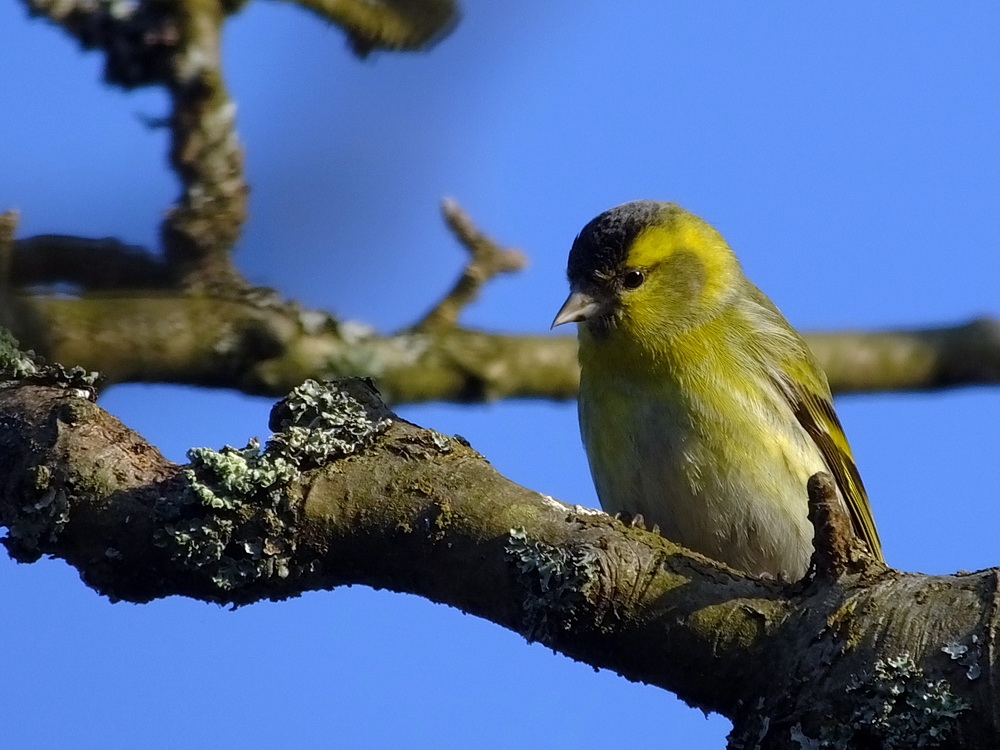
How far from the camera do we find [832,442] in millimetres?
5086

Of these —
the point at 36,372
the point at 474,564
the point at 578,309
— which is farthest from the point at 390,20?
the point at 578,309

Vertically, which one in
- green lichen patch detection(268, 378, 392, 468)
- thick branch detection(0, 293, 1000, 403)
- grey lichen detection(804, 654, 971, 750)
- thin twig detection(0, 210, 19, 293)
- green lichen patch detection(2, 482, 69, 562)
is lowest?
grey lichen detection(804, 654, 971, 750)

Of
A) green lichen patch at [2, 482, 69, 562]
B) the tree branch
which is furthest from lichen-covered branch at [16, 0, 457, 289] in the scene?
green lichen patch at [2, 482, 69, 562]

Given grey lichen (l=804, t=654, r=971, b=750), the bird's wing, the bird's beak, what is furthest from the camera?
the bird's wing

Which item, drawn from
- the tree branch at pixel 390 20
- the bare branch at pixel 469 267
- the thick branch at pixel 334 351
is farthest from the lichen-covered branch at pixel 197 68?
the bare branch at pixel 469 267

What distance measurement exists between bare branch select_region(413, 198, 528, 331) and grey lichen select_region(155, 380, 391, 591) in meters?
1.33

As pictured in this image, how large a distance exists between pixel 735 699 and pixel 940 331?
2.58 metres

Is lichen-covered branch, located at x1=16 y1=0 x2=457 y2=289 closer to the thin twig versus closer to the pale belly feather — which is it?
the thin twig

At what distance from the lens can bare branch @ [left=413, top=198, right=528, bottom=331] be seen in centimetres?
430

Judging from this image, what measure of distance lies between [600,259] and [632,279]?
152 mm

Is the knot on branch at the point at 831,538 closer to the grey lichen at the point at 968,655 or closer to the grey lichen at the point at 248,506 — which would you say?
the grey lichen at the point at 968,655

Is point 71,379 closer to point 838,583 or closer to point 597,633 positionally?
point 597,633

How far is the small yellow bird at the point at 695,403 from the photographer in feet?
14.3

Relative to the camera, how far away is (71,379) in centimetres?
323
